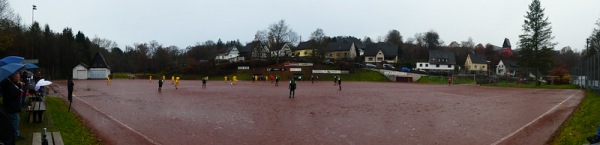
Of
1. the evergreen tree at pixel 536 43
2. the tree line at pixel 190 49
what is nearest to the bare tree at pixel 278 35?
the tree line at pixel 190 49

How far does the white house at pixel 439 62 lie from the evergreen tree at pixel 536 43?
36.9 metres

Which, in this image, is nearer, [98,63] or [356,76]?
[356,76]

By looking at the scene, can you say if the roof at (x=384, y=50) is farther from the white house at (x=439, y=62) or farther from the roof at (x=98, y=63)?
the roof at (x=98, y=63)

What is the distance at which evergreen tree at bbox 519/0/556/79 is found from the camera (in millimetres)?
57750

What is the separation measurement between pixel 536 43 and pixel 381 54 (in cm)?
4528

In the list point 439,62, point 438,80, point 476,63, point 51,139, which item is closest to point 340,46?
point 439,62

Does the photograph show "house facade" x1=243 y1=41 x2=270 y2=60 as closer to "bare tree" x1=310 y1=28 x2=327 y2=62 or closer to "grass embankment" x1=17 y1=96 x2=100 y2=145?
"bare tree" x1=310 y1=28 x2=327 y2=62

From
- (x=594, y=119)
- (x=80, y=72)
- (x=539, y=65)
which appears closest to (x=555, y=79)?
(x=539, y=65)

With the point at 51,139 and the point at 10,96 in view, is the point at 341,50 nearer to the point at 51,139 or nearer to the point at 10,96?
the point at 51,139

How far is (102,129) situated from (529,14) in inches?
2396

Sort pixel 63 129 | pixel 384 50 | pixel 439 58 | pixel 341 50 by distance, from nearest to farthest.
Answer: pixel 63 129, pixel 439 58, pixel 384 50, pixel 341 50

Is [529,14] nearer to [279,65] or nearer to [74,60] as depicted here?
[279,65]

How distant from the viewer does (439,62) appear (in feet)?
319

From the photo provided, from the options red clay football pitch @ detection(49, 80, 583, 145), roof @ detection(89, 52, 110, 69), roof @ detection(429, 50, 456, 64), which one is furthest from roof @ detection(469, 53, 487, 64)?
red clay football pitch @ detection(49, 80, 583, 145)
